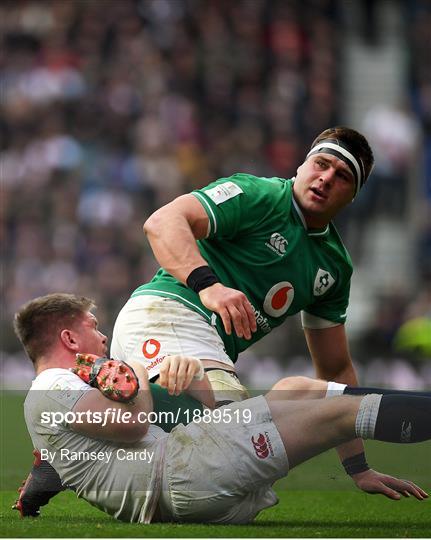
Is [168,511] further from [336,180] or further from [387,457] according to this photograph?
[336,180]

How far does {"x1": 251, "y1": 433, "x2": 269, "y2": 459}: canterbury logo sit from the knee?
0.92 ft

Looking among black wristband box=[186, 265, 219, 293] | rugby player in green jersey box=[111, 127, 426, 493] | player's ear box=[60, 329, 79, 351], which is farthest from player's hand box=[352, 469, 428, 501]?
player's ear box=[60, 329, 79, 351]

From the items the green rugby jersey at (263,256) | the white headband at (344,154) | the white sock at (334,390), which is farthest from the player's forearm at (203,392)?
the white headband at (344,154)

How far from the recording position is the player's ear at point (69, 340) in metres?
4.89

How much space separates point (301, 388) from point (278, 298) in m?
0.87

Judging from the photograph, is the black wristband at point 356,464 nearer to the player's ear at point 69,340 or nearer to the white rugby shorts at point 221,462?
the white rugby shorts at point 221,462

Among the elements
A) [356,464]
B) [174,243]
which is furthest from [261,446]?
[174,243]

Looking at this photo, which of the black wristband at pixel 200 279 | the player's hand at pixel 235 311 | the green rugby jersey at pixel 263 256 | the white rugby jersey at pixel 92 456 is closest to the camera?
the player's hand at pixel 235 311

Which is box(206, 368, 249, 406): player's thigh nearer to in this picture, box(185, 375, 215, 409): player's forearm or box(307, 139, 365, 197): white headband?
box(185, 375, 215, 409): player's forearm

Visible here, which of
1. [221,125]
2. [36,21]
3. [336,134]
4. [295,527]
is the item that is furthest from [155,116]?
[295,527]

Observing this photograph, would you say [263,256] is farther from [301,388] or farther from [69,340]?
[69,340]

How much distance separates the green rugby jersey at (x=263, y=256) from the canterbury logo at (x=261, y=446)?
94 cm

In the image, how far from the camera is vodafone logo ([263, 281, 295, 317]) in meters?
5.57

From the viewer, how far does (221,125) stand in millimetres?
16109
